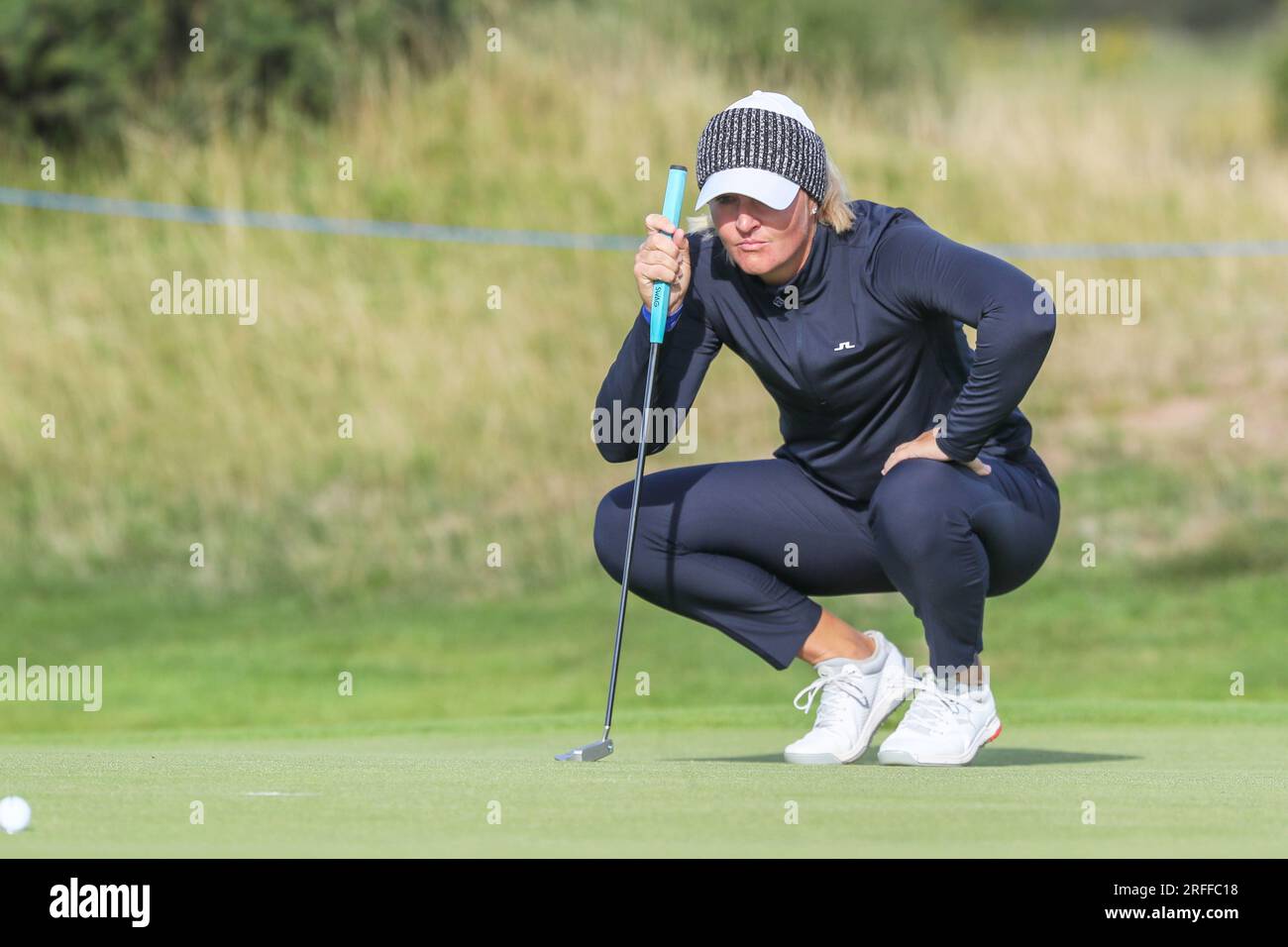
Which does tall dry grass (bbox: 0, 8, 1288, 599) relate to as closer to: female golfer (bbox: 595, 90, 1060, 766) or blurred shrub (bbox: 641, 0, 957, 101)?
blurred shrub (bbox: 641, 0, 957, 101)

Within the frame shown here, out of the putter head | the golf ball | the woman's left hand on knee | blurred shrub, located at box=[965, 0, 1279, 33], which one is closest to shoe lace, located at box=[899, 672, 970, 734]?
the woman's left hand on knee

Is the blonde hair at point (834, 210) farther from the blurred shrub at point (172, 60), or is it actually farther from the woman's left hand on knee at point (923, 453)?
the blurred shrub at point (172, 60)

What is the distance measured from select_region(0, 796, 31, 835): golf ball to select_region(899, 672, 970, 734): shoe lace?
2.10m

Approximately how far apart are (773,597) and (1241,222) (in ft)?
38.2

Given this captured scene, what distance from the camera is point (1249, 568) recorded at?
11.9 m

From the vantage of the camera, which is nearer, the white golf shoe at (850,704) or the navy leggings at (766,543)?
the white golf shoe at (850,704)

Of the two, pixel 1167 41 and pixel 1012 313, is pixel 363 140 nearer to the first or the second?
pixel 1012 313

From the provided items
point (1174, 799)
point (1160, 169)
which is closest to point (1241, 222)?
point (1160, 169)

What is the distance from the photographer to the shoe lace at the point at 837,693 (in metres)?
5.11

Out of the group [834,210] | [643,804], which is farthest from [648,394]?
[643,804]

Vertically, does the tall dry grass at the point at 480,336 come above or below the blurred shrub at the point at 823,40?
below
